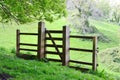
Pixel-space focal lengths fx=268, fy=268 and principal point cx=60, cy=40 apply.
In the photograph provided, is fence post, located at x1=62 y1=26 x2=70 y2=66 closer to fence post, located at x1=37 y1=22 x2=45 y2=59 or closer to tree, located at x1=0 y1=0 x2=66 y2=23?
tree, located at x1=0 y1=0 x2=66 y2=23

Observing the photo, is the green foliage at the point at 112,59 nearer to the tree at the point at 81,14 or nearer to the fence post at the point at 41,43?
the fence post at the point at 41,43

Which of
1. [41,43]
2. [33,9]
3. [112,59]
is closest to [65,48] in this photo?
[41,43]

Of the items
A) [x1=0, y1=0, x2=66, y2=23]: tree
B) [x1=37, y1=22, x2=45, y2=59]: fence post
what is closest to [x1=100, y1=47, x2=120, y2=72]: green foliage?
[x1=0, y1=0, x2=66, y2=23]: tree

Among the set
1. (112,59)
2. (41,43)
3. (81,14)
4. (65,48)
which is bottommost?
(112,59)

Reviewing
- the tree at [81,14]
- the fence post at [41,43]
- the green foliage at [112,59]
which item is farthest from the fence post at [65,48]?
the tree at [81,14]

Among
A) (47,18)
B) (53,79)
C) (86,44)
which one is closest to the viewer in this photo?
(53,79)

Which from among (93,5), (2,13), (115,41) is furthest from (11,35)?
(2,13)

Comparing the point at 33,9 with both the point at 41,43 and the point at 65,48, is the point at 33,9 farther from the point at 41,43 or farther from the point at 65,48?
the point at 65,48

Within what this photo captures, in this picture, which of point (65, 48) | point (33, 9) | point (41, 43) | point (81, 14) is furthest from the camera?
point (81, 14)

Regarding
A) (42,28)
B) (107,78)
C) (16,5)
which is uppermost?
(16,5)

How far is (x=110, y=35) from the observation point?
38.9m

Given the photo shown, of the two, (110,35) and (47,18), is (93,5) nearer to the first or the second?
(110,35)

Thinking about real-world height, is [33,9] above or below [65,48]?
above

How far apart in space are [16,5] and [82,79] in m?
3.51
